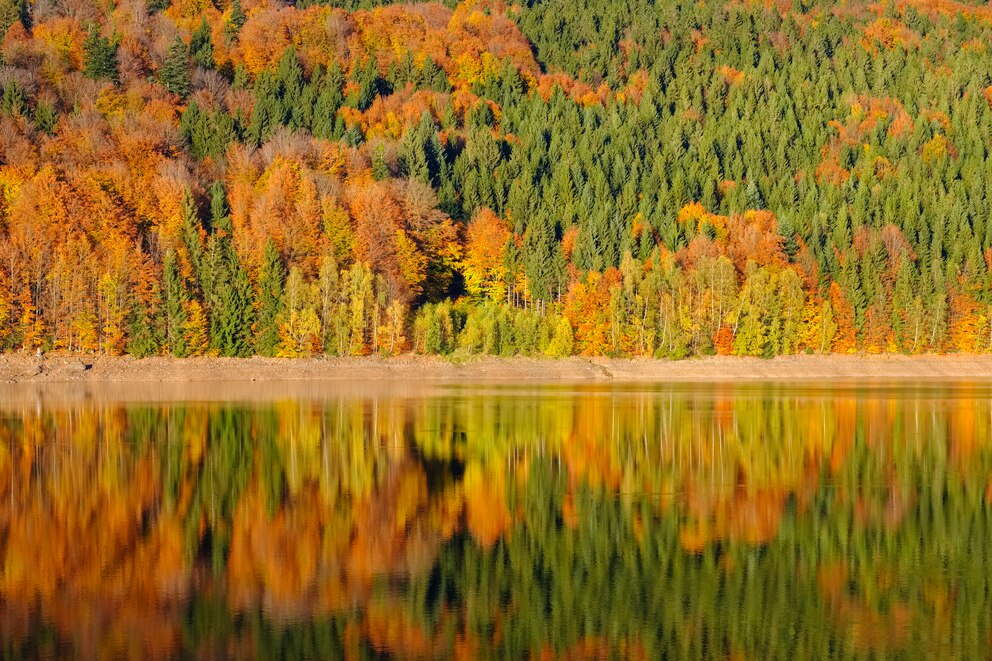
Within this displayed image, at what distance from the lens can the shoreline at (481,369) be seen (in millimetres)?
92125

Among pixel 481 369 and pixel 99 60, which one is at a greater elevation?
pixel 99 60

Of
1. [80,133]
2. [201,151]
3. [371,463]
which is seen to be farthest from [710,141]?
[371,463]

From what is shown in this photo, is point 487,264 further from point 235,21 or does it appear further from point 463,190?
point 235,21

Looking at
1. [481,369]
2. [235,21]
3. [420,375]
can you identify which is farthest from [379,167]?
[235,21]

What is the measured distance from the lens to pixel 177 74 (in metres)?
160

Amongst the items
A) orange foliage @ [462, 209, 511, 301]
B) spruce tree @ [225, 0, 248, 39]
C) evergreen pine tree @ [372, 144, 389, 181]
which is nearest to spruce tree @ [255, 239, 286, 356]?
orange foliage @ [462, 209, 511, 301]

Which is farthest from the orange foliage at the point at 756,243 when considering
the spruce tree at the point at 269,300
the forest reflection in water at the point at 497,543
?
the forest reflection in water at the point at 497,543

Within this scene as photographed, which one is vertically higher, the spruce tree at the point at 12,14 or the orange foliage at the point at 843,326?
the spruce tree at the point at 12,14

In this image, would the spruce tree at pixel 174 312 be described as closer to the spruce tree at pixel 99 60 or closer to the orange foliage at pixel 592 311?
the orange foliage at pixel 592 311

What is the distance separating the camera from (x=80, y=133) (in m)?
134

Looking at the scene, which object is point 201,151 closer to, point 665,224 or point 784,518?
point 665,224

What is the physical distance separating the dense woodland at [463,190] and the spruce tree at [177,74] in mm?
477

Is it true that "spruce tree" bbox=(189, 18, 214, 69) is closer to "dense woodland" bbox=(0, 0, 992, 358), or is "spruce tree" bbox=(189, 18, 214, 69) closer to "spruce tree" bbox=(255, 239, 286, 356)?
"dense woodland" bbox=(0, 0, 992, 358)

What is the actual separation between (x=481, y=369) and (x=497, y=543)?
75.6 m
